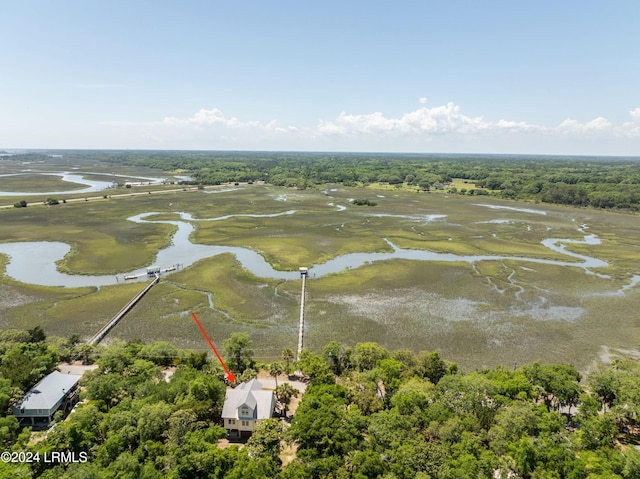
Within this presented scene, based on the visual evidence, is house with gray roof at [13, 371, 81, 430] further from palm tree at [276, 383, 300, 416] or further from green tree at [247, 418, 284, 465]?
palm tree at [276, 383, 300, 416]

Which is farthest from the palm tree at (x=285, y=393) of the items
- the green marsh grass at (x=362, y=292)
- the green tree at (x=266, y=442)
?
the green marsh grass at (x=362, y=292)

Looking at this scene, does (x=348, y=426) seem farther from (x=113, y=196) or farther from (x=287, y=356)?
(x=113, y=196)

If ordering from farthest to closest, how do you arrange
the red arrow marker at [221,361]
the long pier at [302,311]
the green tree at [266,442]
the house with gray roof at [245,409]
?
the long pier at [302,311] → the red arrow marker at [221,361] → the house with gray roof at [245,409] → the green tree at [266,442]

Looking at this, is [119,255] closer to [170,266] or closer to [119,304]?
[170,266]

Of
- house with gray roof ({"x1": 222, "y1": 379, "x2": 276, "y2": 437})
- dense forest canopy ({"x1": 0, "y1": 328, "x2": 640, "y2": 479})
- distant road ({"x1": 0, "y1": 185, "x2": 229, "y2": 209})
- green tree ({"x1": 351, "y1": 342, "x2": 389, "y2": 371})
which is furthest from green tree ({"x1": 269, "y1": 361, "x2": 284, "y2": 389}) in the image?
distant road ({"x1": 0, "y1": 185, "x2": 229, "y2": 209})

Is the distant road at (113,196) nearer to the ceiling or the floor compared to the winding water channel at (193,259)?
nearer to the ceiling

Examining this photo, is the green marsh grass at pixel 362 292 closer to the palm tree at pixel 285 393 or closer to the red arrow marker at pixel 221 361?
the red arrow marker at pixel 221 361
